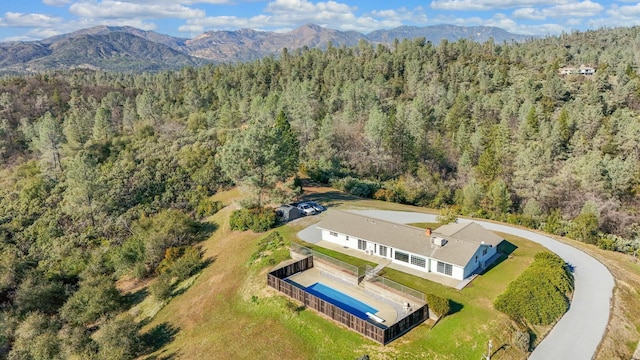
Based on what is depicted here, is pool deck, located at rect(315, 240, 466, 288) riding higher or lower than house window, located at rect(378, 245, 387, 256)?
lower

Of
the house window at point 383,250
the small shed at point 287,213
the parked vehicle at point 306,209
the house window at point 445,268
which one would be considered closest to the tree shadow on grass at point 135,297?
the small shed at point 287,213

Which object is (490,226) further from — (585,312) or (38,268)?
(38,268)

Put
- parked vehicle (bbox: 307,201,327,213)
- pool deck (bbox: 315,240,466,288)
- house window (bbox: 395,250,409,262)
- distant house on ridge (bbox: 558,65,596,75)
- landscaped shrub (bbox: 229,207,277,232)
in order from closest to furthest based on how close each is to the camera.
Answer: pool deck (bbox: 315,240,466,288) → house window (bbox: 395,250,409,262) → landscaped shrub (bbox: 229,207,277,232) → parked vehicle (bbox: 307,201,327,213) → distant house on ridge (bbox: 558,65,596,75)

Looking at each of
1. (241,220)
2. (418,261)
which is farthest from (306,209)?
(418,261)

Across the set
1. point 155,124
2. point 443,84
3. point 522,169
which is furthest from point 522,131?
point 155,124

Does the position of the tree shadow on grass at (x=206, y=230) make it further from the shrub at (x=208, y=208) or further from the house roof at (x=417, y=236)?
the house roof at (x=417, y=236)

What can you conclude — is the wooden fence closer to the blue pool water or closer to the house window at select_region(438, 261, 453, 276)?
the blue pool water

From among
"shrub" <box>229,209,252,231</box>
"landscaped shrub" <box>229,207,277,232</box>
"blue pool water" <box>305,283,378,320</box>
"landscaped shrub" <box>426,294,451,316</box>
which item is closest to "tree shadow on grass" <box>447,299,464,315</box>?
"landscaped shrub" <box>426,294,451,316</box>
